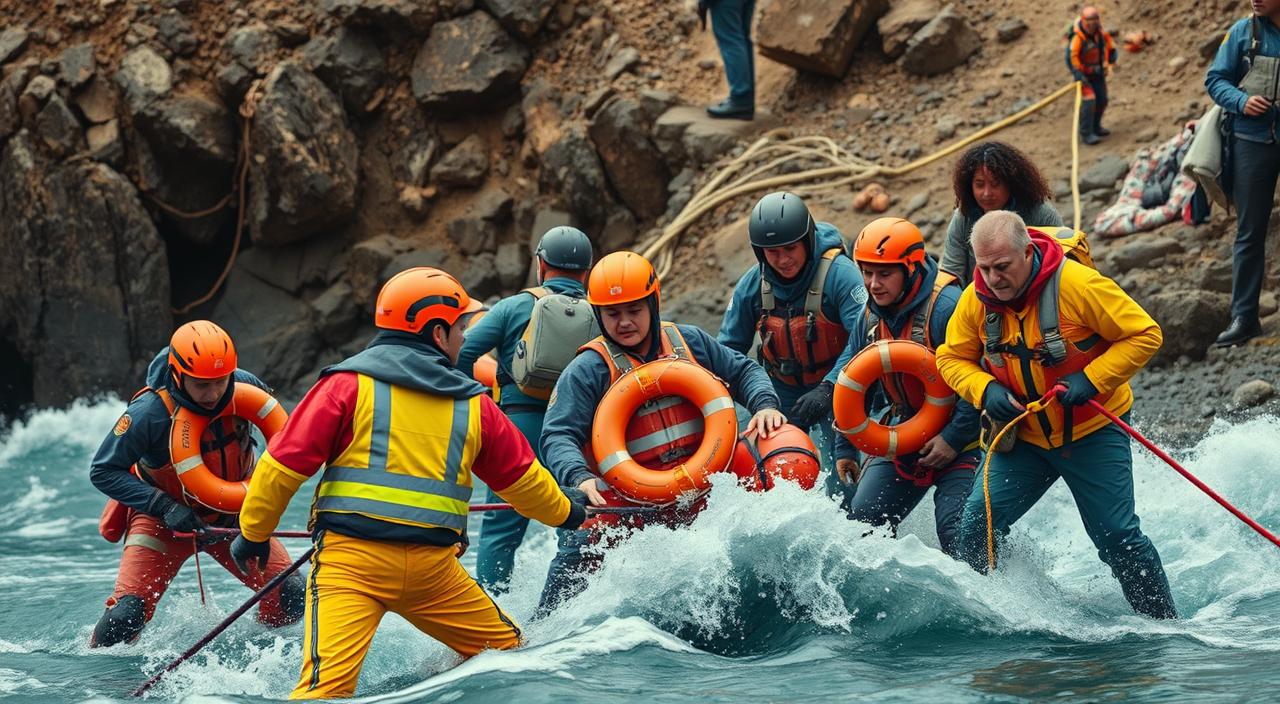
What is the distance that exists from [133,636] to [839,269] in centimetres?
396

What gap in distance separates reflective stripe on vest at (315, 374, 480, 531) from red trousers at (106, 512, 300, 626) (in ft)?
6.84

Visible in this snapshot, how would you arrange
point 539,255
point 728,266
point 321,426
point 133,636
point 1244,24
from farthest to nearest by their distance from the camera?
point 728,266, point 1244,24, point 539,255, point 133,636, point 321,426

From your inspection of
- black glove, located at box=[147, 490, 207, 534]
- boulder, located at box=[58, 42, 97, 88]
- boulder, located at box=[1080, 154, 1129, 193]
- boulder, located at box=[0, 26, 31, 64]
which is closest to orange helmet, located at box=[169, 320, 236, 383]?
black glove, located at box=[147, 490, 207, 534]

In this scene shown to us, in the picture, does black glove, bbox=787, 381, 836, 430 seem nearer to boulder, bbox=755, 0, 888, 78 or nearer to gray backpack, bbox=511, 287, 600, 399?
gray backpack, bbox=511, 287, 600, 399

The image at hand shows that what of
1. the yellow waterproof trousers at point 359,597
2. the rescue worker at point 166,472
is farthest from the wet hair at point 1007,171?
the rescue worker at point 166,472

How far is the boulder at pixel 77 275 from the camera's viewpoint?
586 inches

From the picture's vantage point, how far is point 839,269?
23.0 feet

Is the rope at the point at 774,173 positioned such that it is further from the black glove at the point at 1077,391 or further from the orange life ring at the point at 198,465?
the black glove at the point at 1077,391

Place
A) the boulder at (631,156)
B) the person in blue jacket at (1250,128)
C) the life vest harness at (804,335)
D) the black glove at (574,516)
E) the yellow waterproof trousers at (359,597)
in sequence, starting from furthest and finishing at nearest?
the boulder at (631,156) → the person in blue jacket at (1250,128) → the life vest harness at (804,335) → the black glove at (574,516) → the yellow waterproof trousers at (359,597)

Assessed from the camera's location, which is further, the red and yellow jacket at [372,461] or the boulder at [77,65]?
the boulder at [77,65]

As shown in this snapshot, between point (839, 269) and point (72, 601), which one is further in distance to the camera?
point (72, 601)

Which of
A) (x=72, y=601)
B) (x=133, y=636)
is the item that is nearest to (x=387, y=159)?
(x=72, y=601)

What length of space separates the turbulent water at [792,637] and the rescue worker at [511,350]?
8.4 inches

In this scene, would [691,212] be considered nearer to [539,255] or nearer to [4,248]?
[539,255]
